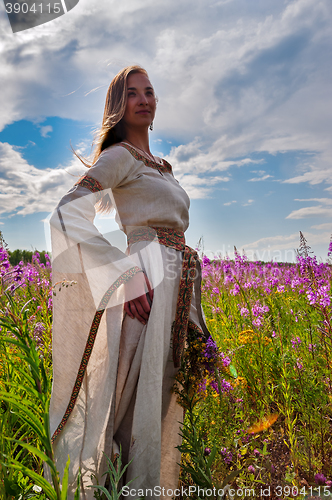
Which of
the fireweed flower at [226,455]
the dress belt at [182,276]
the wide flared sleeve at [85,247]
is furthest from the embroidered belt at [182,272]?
the fireweed flower at [226,455]

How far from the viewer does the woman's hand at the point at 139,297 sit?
1.36m

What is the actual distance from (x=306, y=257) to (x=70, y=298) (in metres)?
1.52

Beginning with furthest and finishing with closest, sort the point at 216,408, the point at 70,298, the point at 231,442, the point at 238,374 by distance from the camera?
the point at 238,374, the point at 216,408, the point at 231,442, the point at 70,298

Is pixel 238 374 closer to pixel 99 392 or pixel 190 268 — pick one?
pixel 190 268

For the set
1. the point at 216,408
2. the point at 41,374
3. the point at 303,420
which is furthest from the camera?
the point at 303,420

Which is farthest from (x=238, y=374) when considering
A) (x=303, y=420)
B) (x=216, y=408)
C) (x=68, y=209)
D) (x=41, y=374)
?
(x=41, y=374)

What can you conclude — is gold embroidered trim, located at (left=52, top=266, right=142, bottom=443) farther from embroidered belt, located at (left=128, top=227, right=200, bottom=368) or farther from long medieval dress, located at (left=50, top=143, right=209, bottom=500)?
embroidered belt, located at (left=128, top=227, right=200, bottom=368)

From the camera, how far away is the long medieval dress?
1.25m

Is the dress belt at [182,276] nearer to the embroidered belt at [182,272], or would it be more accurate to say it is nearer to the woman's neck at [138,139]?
the embroidered belt at [182,272]

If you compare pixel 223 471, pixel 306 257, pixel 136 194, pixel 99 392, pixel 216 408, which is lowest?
pixel 223 471

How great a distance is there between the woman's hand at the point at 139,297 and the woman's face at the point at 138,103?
1.01 meters

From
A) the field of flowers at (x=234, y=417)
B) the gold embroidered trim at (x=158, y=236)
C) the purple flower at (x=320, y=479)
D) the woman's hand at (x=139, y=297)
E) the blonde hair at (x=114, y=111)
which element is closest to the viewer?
the field of flowers at (x=234, y=417)

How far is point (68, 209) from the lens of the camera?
1.37 metres

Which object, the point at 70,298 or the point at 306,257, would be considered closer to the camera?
the point at 70,298
